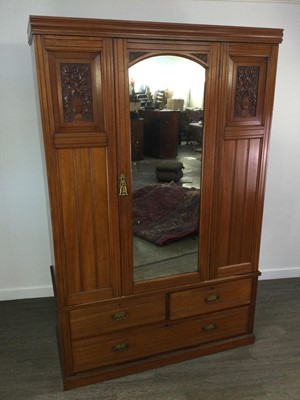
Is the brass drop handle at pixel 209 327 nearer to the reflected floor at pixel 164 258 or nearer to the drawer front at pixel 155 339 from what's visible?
the drawer front at pixel 155 339

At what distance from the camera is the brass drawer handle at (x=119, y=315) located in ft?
6.24

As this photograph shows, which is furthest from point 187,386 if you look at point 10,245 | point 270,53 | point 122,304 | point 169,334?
point 270,53

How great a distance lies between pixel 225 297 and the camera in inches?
83.2

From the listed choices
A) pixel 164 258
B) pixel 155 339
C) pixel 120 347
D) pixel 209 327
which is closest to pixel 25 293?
pixel 120 347

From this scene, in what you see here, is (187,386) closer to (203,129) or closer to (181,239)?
(181,239)

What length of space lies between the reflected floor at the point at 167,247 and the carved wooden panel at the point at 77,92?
313mm

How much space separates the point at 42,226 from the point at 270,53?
186 centimetres

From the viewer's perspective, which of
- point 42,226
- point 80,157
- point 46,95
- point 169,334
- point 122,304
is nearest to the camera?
point 46,95

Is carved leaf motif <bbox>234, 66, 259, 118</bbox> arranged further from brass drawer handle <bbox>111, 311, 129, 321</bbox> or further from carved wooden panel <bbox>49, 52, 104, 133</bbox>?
brass drawer handle <bbox>111, 311, 129, 321</bbox>

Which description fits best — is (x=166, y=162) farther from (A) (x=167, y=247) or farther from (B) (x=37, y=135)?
(B) (x=37, y=135)

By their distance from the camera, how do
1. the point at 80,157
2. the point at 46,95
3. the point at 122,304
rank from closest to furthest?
the point at 46,95 → the point at 80,157 → the point at 122,304

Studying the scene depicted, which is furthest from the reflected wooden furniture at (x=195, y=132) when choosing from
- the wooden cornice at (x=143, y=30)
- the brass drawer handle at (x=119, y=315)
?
the brass drawer handle at (x=119, y=315)

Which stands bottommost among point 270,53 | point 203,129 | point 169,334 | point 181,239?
point 169,334

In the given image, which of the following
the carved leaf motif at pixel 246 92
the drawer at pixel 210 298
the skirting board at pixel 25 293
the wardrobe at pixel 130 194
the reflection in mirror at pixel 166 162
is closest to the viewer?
the wardrobe at pixel 130 194
